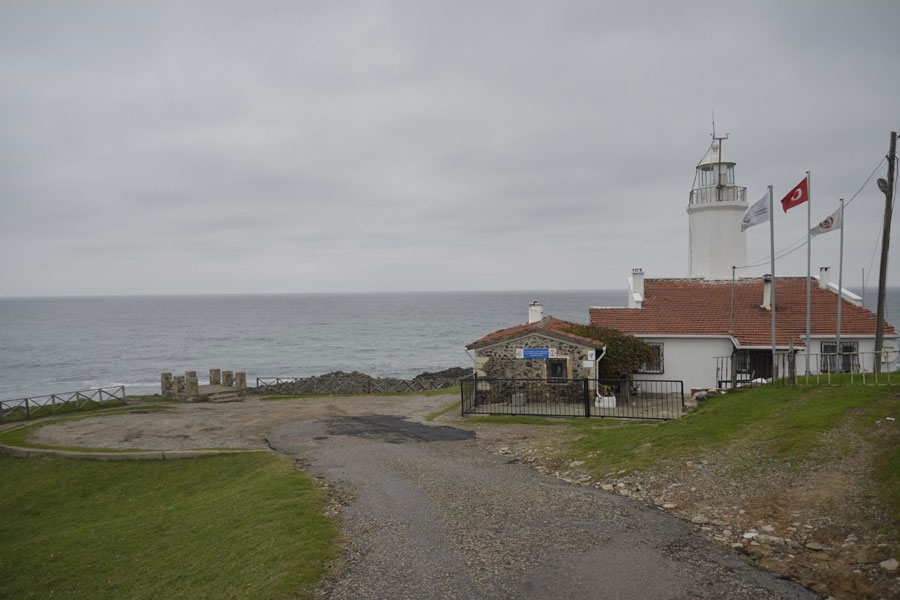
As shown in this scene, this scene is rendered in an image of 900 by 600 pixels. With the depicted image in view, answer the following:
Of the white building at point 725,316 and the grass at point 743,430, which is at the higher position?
the white building at point 725,316

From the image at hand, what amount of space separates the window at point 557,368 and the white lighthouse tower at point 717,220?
1411 cm

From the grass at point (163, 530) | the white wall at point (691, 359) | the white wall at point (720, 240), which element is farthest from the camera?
the white wall at point (720, 240)

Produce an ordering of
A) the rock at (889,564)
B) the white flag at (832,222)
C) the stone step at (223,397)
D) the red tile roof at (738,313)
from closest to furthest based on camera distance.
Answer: the rock at (889,564) → the white flag at (832,222) → the red tile roof at (738,313) → the stone step at (223,397)

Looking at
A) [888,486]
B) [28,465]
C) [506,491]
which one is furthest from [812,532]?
[28,465]

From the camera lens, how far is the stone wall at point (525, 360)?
2281 cm

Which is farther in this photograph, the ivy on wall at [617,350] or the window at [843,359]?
the window at [843,359]

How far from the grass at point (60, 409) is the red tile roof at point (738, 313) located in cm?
2479

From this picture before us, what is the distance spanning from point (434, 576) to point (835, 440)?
812 centimetres

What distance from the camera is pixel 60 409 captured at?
2886cm

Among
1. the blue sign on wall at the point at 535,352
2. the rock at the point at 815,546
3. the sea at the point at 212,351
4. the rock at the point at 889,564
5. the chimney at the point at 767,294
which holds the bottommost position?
the sea at the point at 212,351

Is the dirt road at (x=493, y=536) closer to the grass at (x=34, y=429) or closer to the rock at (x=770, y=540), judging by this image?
the rock at (x=770, y=540)

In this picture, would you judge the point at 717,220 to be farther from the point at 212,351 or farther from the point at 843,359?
the point at 212,351

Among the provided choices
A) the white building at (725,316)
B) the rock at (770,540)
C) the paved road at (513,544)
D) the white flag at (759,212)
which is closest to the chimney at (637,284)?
the white building at (725,316)

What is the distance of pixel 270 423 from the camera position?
72.4 feet
